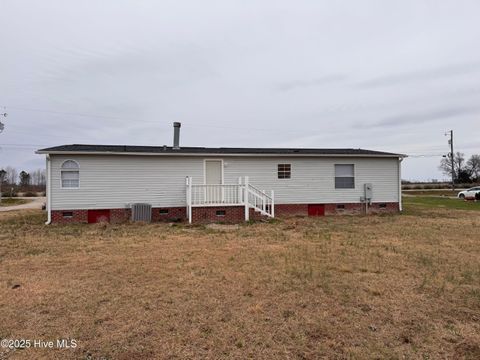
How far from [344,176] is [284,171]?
2.86 metres

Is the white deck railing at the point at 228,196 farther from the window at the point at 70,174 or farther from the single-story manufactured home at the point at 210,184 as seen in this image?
the window at the point at 70,174

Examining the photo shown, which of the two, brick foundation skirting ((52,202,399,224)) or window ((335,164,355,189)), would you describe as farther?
window ((335,164,355,189))

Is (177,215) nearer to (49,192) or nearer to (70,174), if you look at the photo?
(70,174)

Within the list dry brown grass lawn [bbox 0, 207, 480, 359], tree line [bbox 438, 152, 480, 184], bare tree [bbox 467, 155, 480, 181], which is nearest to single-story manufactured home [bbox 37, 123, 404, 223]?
dry brown grass lawn [bbox 0, 207, 480, 359]

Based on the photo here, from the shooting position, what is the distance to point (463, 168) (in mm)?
64562

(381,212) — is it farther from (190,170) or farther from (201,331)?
(201,331)

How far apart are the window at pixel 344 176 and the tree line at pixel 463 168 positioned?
156 ft

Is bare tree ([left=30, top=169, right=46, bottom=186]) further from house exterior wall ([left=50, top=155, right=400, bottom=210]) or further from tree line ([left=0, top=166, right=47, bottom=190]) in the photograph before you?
house exterior wall ([left=50, top=155, right=400, bottom=210])

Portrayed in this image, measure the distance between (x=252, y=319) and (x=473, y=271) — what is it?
13.5 feet

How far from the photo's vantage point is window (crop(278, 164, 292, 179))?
50.4 ft

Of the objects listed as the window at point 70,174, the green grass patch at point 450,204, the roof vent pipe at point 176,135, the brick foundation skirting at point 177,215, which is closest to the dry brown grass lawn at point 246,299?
the brick foundation skirting at point 177,215

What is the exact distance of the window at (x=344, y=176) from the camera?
15859mm

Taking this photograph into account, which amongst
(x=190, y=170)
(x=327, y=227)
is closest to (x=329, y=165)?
(x=327, y=227)

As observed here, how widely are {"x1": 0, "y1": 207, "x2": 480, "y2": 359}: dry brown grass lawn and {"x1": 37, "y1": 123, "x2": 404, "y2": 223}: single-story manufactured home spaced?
15.5 ft
